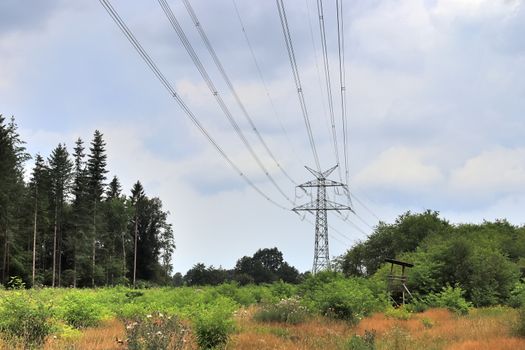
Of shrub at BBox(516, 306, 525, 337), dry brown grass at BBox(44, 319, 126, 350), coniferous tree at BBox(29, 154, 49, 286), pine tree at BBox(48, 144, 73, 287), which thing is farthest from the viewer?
pine tree at BBox(48, 144, 73, 287)

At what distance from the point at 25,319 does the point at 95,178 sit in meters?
81.5

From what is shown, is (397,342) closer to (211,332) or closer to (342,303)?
(211,332)

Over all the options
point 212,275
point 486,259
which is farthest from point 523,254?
point 212,275

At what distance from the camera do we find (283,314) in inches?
832

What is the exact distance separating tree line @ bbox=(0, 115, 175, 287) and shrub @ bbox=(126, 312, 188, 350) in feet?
173

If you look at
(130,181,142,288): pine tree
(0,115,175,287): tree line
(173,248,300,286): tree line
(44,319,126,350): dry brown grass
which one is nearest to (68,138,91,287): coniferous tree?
(0,115,175,287): tree line

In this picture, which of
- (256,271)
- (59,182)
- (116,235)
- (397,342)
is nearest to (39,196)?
(59,182)

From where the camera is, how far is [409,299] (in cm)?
3444

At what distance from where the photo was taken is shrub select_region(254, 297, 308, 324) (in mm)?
20766

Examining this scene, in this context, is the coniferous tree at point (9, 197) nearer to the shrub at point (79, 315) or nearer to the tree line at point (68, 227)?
the tree line at point (68, 227)

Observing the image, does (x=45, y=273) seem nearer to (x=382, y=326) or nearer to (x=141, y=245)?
(x=141, y=245)

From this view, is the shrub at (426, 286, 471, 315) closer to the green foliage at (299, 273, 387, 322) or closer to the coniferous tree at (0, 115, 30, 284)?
the green foliage at (299, 273, 387, 322)

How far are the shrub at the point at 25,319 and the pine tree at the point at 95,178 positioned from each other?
7508 cm

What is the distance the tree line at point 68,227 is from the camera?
67.1m
